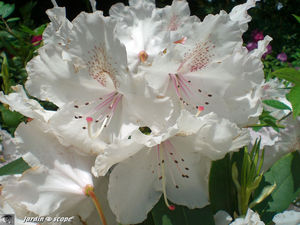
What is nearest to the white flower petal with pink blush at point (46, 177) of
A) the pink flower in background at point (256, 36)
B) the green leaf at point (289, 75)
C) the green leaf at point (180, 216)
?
the green leaf at point (180, 216)

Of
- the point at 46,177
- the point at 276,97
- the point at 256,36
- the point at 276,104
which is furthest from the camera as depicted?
the point at 256,36

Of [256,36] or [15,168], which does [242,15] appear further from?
[256,36]

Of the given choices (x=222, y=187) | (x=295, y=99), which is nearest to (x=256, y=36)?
(x=295, y=99)

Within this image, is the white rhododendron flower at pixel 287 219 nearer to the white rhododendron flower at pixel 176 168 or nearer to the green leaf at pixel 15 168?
the white rhododendron flower at pixel 176 168

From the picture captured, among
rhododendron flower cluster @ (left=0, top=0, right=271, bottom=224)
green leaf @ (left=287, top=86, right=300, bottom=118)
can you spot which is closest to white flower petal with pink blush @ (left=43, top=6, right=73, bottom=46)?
rhododendron flower cluster @ (left=0, top=0, right=271, bottom=224)

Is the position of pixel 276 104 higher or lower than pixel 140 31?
lower

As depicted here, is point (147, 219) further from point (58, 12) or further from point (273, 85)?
point (273, 85)

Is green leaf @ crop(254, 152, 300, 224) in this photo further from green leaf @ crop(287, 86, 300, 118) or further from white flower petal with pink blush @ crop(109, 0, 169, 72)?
white flower petal with pink blush @ crop(109, 0, 169, 72)
